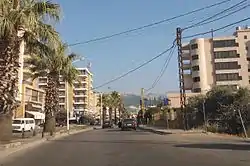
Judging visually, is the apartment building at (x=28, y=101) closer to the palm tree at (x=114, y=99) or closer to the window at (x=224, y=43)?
the palm tree at (x=114, y=99)

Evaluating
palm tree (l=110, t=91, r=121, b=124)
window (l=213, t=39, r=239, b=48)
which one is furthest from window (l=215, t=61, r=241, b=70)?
palm tree (l=110, t=91, r=121, b=124)

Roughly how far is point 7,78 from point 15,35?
88.9 inches

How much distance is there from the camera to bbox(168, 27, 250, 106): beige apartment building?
103 meters

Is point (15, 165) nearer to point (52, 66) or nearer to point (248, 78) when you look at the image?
point (52, 66)

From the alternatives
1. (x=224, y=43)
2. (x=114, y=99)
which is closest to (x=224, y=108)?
(x=224, y=43)

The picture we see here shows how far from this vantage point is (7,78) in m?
21.7

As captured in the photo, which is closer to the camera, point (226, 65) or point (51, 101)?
point (51, 101)

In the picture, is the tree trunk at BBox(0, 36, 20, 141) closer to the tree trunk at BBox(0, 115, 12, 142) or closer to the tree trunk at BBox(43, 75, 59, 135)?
the tree trunk at BBox(0, 115, 12, 142)

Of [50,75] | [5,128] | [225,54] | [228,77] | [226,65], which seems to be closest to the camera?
[5,128]

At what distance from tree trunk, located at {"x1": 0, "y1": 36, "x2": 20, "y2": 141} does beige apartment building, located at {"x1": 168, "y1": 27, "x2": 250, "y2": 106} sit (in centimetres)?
8320

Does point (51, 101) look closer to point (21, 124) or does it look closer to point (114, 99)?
point (21, 124)

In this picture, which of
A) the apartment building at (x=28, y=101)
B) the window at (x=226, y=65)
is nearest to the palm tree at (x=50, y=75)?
the apartment building at (x=28, y=101)

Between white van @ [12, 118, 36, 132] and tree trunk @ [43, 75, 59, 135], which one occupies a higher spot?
tree trunk @ [43, 75, 59, 135]

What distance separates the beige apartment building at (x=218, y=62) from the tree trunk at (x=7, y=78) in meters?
83.2
